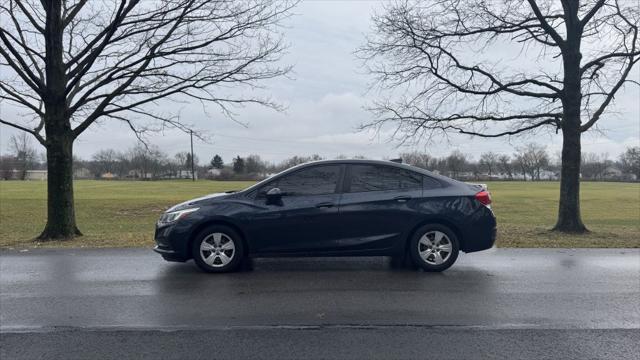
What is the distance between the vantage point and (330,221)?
23.0 feet

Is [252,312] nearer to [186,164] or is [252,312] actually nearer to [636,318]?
[636,318]

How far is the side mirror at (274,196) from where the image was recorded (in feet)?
23.0

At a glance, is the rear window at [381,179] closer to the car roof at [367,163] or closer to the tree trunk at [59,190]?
the car roof at [367,163]

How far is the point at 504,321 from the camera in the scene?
4977mm

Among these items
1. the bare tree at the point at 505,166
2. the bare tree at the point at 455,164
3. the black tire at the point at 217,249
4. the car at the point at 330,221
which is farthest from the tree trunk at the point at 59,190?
the bare tree at the point at 505,166

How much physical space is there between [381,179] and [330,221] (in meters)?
0.97

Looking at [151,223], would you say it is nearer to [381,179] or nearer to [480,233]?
[381,179]

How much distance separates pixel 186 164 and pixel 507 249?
11173 centimetres

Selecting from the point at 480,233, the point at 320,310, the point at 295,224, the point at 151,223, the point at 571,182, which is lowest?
the point at 151,223

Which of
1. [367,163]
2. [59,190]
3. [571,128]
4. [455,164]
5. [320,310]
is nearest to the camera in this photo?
[320,310]

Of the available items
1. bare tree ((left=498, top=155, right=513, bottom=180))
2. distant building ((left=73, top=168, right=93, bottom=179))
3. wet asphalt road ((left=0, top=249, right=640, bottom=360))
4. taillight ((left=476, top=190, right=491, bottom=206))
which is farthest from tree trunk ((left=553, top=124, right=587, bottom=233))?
distant building ((left=73, top=168, right=93, bottom=179))

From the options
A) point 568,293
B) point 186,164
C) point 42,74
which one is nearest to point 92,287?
point 568,293

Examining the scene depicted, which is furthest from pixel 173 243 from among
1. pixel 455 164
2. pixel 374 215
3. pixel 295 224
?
pixel 455 164

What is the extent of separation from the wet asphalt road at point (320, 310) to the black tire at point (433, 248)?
0.69 feet
